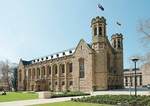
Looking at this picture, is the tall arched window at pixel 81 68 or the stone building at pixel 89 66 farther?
the tall arched window at pixel 81 68

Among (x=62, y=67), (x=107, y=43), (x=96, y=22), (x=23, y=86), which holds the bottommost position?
(x=23, y=86)

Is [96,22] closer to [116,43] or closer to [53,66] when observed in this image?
[116,43]

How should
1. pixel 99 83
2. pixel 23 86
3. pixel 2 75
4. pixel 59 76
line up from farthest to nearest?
1. pixel 2 75
2. pixel 23 86
3. pixel 59 76
4. pixel 99 83

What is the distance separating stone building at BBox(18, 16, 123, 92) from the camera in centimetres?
6291

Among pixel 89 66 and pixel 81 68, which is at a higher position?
pixel 89 66

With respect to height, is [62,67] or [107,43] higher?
[107,43]

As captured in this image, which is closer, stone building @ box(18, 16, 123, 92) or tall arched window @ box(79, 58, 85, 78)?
stone building @ box(18, 16, 123, 92)

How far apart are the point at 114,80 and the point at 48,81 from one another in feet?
67.4

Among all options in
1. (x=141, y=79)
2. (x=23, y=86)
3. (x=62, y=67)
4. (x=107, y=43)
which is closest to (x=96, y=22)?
(x=107, y=43)

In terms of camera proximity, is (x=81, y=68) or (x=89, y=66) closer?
(x=89, y=66)

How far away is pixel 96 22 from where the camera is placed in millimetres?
64000

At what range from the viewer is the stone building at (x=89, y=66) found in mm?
62906

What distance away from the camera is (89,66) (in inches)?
2485

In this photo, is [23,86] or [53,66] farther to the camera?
[23,86]
